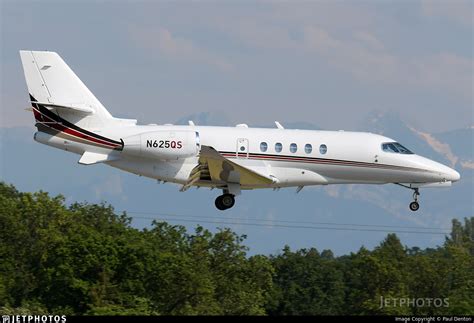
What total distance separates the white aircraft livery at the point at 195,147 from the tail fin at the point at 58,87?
0.03 meters

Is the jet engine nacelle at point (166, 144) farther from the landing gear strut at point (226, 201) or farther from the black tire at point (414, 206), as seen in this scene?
the black tire at point (414, 206)

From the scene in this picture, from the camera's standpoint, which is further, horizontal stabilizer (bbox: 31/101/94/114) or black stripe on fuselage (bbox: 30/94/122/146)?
black stripe on fuselage (bbox: 30/94/122/146)

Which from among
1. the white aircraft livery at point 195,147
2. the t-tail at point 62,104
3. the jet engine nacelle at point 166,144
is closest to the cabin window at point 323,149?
the white aircraft livery at point 195,147

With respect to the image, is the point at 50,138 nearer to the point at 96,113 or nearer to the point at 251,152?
the point at 96,113

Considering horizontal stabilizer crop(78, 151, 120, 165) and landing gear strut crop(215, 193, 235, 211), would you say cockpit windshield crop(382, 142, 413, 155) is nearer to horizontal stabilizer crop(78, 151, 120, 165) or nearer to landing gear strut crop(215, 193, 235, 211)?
landing gear strut crop(215, 193, 235, 211)

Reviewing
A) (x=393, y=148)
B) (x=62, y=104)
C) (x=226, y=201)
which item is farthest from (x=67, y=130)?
(x=393, y=148)

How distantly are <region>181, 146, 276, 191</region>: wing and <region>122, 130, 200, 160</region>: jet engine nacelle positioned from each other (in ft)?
2.09

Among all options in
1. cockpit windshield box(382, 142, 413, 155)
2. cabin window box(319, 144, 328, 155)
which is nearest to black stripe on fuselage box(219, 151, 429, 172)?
cabin window box(319, 144, 328, 155)

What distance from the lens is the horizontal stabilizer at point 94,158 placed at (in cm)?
3722

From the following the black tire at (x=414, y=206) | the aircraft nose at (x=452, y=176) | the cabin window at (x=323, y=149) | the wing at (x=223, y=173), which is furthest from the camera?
the aircraft nose at (x=452, y=176)

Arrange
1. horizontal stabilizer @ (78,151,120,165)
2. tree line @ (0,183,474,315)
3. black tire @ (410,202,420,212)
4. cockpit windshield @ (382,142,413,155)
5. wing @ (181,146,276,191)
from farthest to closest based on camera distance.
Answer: tree line @ (0,183,474,315)
black tire @ (410,202,420,212)
cockpit windshield @ (382,142,413,155)
horizontal stabilizer @ (78,151,120,165)
wing @ (181,146,276,191)

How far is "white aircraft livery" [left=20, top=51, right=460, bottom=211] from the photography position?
3694 cm

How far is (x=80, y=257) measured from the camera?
147ft

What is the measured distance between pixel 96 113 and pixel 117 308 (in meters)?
6.86
